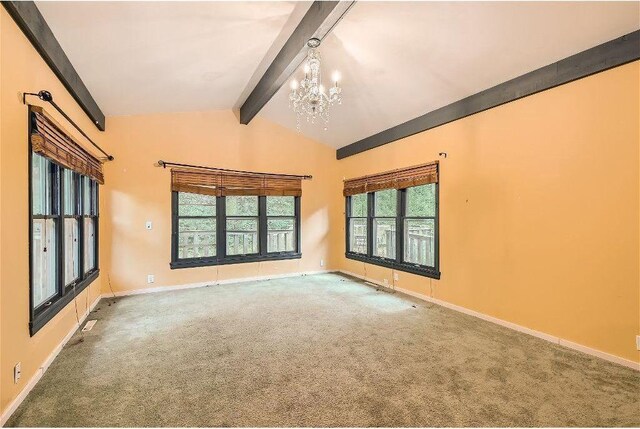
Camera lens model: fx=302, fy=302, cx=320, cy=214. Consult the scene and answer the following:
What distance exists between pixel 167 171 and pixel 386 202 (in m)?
3.94

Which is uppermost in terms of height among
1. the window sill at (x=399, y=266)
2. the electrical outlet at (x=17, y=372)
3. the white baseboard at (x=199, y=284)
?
the window sill at (x=399, y=266)

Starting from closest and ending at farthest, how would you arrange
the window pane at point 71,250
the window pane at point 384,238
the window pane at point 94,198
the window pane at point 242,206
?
1. the window pane at point 71,250
2. the window pane at point 94,198
3. the window pane at point 384,238
4. the window pane at point 242,206

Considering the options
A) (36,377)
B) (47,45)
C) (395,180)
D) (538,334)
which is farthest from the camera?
(395,180)

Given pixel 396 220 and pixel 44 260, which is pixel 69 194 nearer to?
pixel 44 260

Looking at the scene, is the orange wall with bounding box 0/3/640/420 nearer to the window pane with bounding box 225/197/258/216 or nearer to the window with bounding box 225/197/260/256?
the window with bounding box 225/197/260/256

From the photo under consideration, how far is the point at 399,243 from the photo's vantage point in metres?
5.22

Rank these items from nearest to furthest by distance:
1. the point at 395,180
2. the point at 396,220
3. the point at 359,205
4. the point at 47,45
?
1. the point at 47,45
2. the point at 395,180
3. the point at 396,220
4. the point at 359,205

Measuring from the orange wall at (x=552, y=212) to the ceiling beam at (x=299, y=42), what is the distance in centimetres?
227

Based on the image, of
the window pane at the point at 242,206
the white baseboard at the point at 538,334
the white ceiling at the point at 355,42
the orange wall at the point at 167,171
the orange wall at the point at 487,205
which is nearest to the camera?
the orange wall at the point at 487,205

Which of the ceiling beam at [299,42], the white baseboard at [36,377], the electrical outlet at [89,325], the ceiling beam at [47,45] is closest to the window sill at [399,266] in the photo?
the ceiling beam at [299,42]

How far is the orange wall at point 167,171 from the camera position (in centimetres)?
489

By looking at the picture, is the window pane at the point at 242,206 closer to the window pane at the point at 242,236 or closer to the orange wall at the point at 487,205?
the window pane at the point at 242,236

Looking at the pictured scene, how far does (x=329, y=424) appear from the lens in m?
1.87

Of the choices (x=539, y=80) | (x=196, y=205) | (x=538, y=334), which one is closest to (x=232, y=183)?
(x=196, y=205)
